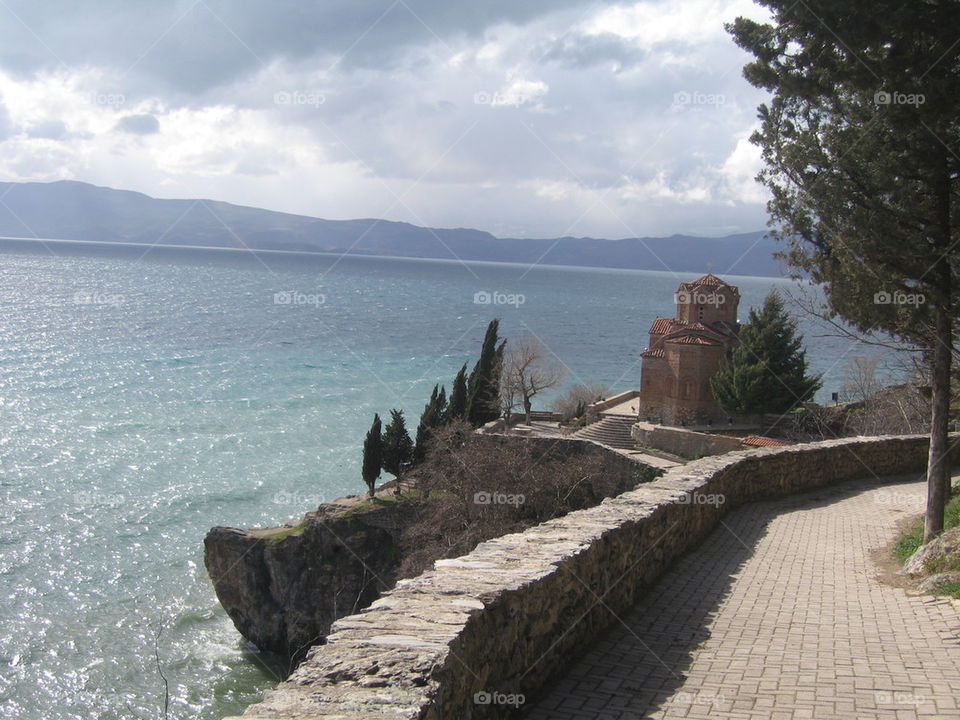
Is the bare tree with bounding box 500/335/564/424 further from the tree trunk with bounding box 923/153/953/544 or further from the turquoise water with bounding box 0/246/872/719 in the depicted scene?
the tree trunk with bounding box 923/153/953/544

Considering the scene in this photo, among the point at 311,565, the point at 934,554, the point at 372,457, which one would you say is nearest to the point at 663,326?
the point at 372,457

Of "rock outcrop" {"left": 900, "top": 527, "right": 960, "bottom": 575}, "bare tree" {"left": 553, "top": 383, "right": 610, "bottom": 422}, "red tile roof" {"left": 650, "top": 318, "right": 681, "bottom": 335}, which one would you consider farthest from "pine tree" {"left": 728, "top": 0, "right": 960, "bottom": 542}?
"bare tree" {"left": 553, "top": 383, "right": 610, "bottom": 422}

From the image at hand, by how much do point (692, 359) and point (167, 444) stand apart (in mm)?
31365

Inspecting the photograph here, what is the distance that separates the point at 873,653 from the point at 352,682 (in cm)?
438

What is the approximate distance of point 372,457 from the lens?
34.6 m

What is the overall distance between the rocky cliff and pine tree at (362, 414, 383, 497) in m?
2.81

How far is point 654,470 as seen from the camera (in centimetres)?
2897

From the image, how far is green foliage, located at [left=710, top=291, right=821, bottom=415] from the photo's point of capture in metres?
36.5

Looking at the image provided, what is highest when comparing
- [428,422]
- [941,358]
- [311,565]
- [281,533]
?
[941,358]

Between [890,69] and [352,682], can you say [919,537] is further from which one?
[352,682]

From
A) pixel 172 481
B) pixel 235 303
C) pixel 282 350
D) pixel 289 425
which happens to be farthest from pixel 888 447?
pixel 235 303

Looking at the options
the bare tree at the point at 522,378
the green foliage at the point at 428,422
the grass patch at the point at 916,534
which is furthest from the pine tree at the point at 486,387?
the grass patch at the point at 916,534

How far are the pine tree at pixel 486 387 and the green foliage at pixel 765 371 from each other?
11341mm

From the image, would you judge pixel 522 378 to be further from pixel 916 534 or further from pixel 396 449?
pixel 916 534
